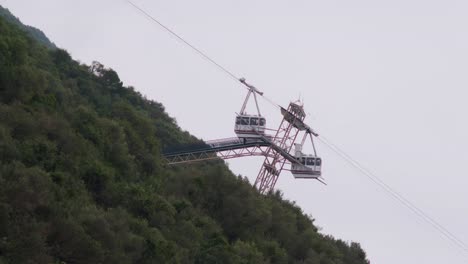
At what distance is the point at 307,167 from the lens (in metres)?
85.9

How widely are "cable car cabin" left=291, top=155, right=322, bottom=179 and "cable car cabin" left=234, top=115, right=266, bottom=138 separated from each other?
4.57 meters

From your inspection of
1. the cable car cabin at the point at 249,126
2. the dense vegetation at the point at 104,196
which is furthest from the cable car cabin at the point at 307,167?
the cable car cabin at the point at 249,126

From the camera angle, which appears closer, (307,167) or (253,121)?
(253,121)

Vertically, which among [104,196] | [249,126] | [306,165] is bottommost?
[104,196]

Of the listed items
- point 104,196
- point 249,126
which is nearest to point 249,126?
point 249,126

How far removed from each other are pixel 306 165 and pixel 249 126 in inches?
242

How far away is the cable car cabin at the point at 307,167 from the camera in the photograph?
8588 centimetres

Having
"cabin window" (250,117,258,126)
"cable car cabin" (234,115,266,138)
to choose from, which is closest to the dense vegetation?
"cable car cabin" (234,115,266,138)

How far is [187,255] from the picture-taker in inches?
2050

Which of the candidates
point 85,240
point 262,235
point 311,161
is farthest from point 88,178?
point 311,161

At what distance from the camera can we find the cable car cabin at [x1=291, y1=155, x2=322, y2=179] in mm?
85875

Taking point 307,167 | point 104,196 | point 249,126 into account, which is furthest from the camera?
point 307,167

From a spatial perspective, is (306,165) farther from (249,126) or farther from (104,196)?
(104,196)

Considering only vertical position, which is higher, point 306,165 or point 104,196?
point 306,165
